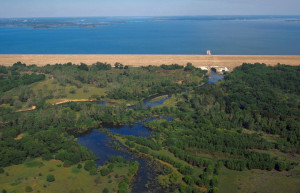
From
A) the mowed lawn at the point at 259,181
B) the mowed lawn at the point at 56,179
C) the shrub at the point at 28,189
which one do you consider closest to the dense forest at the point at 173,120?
the mowed lawn at the point at 259,181

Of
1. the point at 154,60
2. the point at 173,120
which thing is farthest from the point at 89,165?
the point at 154,60

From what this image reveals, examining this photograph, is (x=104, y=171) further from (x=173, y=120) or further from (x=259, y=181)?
(x=173, y=120)

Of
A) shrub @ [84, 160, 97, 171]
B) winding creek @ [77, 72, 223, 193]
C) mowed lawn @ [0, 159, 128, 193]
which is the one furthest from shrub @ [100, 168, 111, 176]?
winding creek @ [77, 72, 223, 193]

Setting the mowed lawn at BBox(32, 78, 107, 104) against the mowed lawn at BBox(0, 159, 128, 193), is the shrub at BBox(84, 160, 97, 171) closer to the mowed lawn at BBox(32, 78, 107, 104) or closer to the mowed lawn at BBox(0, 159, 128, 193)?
the mowed lawn at BBox(0, 159, 128, 193)

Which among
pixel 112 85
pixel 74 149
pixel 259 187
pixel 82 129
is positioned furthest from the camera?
pixel 112 85

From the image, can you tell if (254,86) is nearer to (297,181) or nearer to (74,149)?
(297,181)

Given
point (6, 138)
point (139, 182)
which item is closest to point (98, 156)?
point (139, 182)
